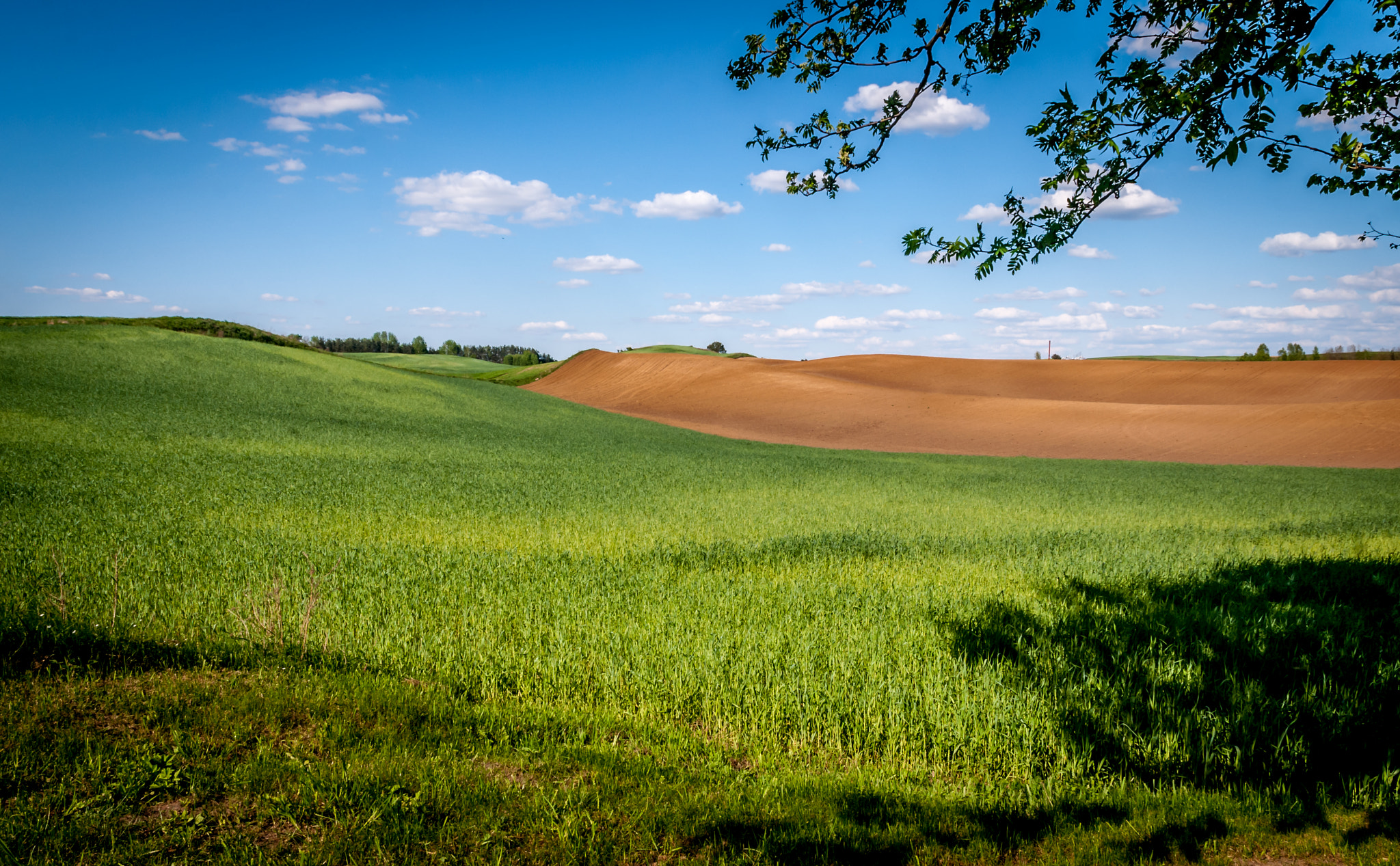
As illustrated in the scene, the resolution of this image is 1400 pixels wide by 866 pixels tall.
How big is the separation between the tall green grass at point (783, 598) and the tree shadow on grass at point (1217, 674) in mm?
29

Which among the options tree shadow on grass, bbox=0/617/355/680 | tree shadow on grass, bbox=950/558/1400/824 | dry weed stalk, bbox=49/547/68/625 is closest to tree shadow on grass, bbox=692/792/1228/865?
tree shadow on grass, bbox=950/558/1400/824

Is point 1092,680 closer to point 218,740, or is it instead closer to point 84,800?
point 218,740

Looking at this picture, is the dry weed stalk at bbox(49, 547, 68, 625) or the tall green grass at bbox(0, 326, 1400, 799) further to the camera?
the dry weed stalk at bbox(49, 547, 68, 625)

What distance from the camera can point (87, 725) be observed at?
167 inches

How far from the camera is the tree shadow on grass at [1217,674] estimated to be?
478 centimetres

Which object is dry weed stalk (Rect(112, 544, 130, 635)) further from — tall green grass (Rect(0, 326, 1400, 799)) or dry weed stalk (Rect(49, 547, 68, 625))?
dry weed stalk (Rect(49, 547, 68, 625))

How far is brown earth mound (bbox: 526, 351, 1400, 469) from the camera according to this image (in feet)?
132

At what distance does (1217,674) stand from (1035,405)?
5153 centimetres

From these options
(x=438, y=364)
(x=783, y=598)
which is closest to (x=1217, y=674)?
(x=783, y=598)

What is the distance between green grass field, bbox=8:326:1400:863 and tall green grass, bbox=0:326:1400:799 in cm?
5

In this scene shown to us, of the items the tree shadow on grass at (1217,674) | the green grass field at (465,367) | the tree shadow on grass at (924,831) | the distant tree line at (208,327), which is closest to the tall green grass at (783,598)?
the tree shadow on grass at (1217,674)

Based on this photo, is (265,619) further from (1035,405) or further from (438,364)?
(438,364)

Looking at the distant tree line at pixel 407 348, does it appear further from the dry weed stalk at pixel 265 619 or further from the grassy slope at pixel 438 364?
the dry weed stalk at pixel 265 619

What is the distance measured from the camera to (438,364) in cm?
13100
